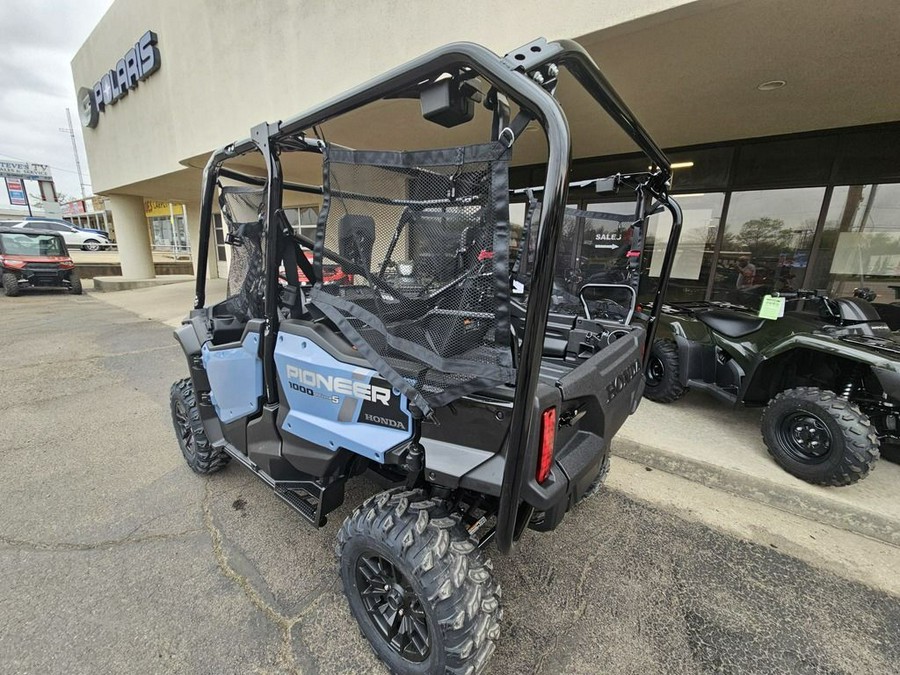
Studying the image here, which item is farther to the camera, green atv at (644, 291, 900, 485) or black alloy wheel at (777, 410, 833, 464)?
black alloy wheel at (777, 410, 833, 464)

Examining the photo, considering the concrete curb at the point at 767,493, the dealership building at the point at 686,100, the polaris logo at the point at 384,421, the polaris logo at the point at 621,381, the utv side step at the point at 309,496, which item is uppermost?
the dealership building at the point at 686,100

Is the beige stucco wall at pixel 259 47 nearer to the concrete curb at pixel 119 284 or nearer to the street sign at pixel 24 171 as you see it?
the concrete curb at pixel 119 284

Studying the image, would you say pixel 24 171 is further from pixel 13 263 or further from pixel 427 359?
pixel 427 359

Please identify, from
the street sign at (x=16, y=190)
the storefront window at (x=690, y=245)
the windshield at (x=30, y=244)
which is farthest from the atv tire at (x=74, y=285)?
the street sign at (x=16, y=190)

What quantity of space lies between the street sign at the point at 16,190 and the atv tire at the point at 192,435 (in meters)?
62.6

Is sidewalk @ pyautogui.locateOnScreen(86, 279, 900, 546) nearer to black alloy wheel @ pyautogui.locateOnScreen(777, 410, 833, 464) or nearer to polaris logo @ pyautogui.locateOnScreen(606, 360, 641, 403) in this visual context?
black alloy wheel @ pyautogui.locateOnScreen(777, 410, 833, 464)

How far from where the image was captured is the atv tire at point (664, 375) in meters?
3.72

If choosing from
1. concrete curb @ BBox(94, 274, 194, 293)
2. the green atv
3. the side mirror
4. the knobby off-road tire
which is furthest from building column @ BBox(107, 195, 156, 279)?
the green atv

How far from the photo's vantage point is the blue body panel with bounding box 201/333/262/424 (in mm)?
2074

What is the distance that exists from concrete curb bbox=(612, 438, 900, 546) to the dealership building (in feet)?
5.88

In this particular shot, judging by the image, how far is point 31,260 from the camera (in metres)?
11.5

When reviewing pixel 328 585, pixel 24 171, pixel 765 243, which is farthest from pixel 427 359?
pixel 24 171

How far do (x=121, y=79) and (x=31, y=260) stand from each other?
6.10 metres

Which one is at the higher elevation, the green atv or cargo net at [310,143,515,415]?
cargo net at [310,143,515,415]
